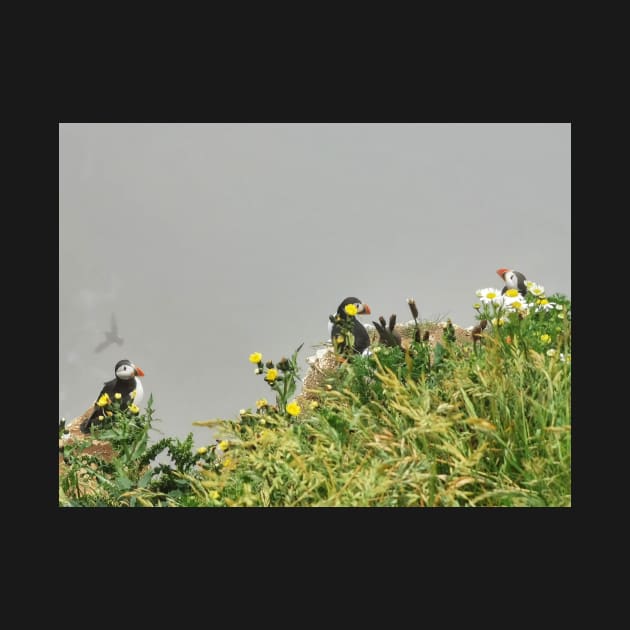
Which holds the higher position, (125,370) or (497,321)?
(497,321)

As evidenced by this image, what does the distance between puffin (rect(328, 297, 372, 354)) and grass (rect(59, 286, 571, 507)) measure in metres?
0.51

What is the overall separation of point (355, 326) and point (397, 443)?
7.31ft

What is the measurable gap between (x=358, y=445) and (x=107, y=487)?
1.67 m

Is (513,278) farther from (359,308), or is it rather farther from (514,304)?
(359,308)

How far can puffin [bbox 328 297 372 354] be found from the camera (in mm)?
5488

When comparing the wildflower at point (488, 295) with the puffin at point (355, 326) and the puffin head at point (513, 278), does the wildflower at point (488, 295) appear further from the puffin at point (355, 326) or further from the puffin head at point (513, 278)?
the puffin at point (355, 326)

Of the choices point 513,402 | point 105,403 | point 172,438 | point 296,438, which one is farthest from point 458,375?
point 105,403

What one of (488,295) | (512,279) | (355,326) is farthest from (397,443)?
(355,326)

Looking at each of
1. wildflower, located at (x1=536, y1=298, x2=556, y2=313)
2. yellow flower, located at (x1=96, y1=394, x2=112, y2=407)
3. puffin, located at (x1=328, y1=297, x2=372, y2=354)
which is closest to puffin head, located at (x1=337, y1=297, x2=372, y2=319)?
puffin, located at (x1=328, y1=297, x2=372, y2=354)

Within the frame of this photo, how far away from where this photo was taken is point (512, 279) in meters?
5.27

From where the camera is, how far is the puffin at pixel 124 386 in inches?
214

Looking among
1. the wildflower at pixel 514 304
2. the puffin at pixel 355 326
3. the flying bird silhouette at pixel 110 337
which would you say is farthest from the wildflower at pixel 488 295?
the flying bird silhouette at pixel 110 337

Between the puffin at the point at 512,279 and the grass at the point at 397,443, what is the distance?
10.3 inches

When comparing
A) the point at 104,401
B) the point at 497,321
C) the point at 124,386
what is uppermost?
the point at 497,321
